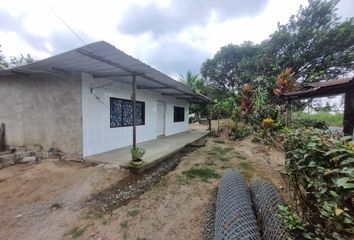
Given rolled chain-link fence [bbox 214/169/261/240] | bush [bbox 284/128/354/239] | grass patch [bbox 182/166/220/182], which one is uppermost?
bush [bbox 284/128/354/239]

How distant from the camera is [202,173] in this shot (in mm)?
4449

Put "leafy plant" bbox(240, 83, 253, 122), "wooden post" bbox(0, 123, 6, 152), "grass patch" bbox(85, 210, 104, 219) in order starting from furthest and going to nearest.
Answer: "leafy plant" bbox(240, 83, 253, 122), "wooden post" bbox(0, 123, 6, 152), "grass patch" bbox(85, 210, 104, 219)

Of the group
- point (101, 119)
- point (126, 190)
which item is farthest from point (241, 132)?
point (126, 190)

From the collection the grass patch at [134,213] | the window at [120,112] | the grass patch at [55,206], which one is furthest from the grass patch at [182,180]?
the window at [120,112]

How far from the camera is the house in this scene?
4.61 metres

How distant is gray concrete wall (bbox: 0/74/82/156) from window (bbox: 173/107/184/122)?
7188 millimetres

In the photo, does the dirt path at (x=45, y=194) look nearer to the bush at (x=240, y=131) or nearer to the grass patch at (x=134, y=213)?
the grass patch at (x=134, y=213)

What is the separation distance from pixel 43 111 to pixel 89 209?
4003 millimetres

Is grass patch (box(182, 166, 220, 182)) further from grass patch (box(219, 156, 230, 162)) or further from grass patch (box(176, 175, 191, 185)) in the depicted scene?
grass patch (box(219, 156, 230, 162))

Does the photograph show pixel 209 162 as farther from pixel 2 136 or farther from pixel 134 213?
pixel 2 136

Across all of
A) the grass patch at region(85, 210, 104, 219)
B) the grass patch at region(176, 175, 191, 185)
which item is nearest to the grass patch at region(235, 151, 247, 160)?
the grass patch at region(176, 175, 191, 185)

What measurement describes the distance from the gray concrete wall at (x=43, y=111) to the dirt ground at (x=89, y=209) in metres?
0.85

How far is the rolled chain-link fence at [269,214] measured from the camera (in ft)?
5.49

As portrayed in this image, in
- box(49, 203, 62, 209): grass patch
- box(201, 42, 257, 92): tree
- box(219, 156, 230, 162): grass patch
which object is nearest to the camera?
box(49, 203, 62, 209): grass patch
